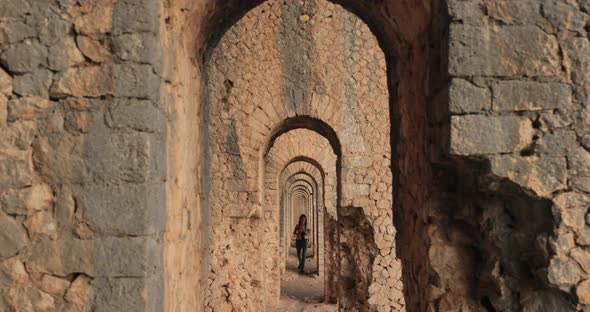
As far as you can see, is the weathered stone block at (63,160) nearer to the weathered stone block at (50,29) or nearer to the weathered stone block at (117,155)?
the weathered stone block at (117,155)

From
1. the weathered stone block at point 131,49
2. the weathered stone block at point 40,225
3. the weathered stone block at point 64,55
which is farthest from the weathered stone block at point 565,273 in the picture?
the weathered stone block at point 64,55

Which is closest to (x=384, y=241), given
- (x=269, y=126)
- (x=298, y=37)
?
(x=269, y=126)

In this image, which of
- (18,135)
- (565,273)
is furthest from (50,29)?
(565,273)

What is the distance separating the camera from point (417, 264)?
3.07 meters

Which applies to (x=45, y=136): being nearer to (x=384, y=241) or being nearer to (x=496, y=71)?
(x=496, y=71)

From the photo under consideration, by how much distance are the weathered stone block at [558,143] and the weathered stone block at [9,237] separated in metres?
2.46

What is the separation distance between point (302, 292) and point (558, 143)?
10020 mm

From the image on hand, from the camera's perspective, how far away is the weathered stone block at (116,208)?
2045mm

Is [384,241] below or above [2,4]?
below

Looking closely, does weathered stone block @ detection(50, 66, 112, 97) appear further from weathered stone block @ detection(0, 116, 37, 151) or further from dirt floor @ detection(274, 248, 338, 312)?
dirt floor @ detection(274, 248, 338, 312)

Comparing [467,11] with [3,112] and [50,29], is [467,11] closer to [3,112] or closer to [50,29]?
[50,29]

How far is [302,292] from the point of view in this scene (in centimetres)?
1156

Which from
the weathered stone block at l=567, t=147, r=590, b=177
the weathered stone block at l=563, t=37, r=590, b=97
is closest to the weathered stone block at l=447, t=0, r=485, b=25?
the weathered stone block at l=563, t=37, r=590, b=97

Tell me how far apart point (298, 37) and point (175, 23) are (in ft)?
13.8
